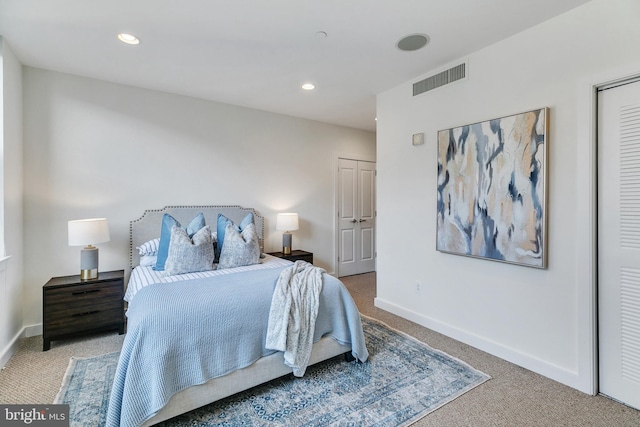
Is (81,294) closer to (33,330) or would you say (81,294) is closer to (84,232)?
(84,232)

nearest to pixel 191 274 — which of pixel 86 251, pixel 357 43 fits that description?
pixel 86 251

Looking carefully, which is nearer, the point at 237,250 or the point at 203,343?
the point at 203,343

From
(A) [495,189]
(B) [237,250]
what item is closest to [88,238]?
(B) [237,250]

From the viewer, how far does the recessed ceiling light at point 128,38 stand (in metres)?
2.36

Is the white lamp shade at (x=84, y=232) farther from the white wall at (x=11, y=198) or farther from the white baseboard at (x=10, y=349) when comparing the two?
the white baseboard at (x=10, y=349)

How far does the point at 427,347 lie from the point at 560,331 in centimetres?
98

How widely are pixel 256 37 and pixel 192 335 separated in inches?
87.3

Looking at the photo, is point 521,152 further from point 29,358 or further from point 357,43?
point 29,358

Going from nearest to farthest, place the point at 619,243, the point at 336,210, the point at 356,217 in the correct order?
the point at 619,243
the point at 336,210
the point at 356,217

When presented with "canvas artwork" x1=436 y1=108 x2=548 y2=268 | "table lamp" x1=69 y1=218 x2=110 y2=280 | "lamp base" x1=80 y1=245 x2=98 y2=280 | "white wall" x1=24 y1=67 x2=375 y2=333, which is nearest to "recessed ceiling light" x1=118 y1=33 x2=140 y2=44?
"white wall" x1=24 y1=67 x2=375 y2=333

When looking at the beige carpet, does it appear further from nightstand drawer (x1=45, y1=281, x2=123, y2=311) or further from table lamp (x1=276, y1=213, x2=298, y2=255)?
table lamp (x1=276, y1=213, x2=298, y2=255)

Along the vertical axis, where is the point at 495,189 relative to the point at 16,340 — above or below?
above

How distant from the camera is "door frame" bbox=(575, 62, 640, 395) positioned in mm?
1966

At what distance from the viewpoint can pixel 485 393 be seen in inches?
79.4
